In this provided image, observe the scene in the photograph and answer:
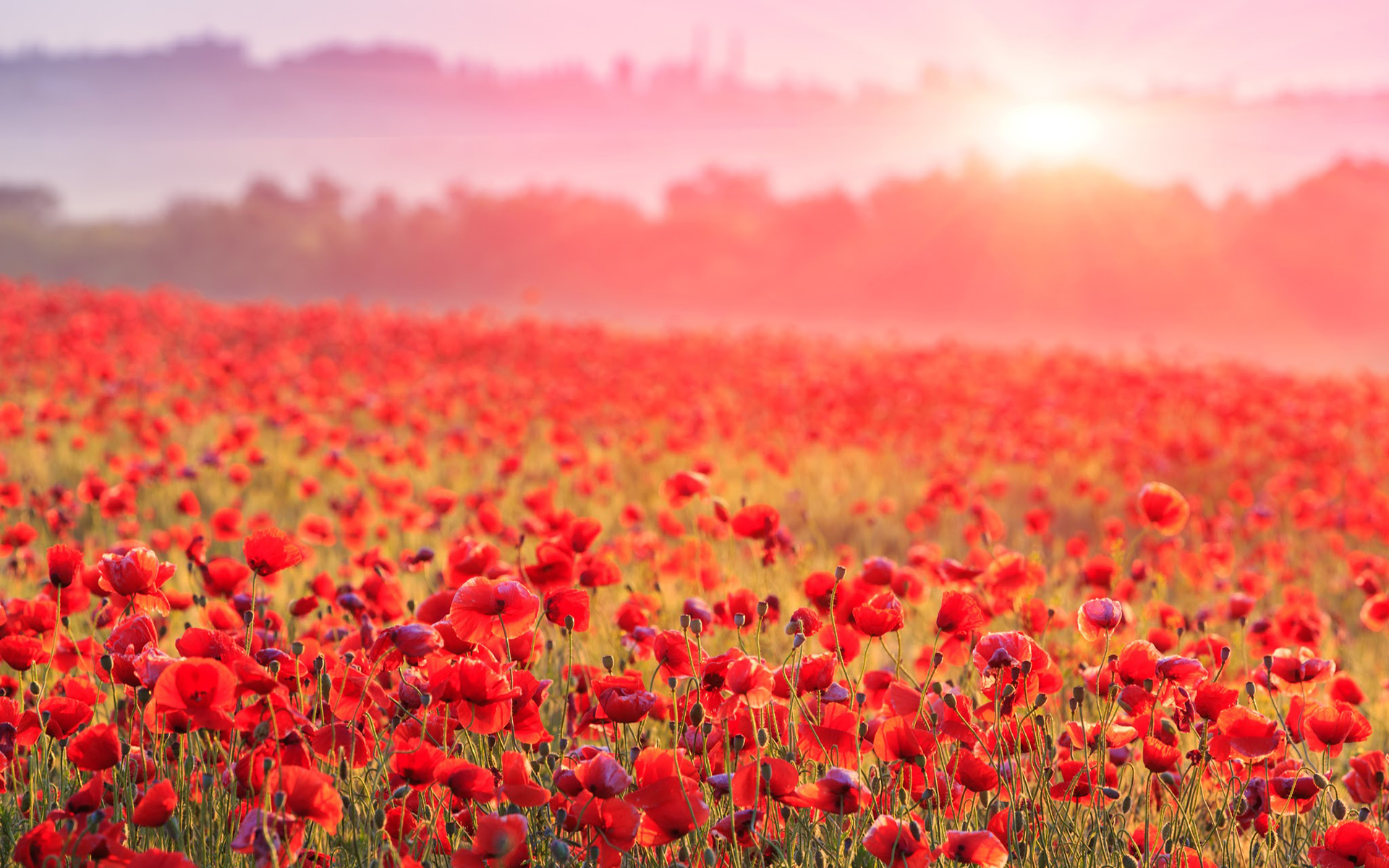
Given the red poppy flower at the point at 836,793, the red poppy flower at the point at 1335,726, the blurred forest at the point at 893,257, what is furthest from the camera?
the blurred forest at the point at 893,257

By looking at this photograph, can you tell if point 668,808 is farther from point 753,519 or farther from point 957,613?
point 753,519

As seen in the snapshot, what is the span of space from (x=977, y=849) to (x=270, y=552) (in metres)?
1.49

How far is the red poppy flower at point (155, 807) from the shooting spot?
167 cm

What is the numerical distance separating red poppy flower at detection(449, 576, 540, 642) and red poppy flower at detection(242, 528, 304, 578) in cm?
38

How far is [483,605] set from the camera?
198 cm

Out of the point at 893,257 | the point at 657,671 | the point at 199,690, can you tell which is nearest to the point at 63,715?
the point at 199,690

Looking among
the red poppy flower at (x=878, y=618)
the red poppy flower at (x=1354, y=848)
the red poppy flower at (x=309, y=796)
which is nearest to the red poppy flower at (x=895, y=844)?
the red poppy flower at (x=878, y=618)

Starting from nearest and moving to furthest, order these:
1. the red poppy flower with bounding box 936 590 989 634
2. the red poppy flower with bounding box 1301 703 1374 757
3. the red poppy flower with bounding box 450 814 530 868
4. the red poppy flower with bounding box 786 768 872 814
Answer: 1. the red poppy flower with bounding box 450 814 530 868
2. the red poppy flower with bounding box 786 768 872 814
3. the red poppy flower with bounding box 1301 703 1374 757
4. the red poppy flower with bounding box 936 590 989 634

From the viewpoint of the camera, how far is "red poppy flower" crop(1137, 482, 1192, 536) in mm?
2725

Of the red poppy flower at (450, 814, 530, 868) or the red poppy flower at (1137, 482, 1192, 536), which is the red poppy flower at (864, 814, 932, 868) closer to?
the red poppy flower at (450, 814, 530, 868)

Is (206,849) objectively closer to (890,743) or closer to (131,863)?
(131,863)

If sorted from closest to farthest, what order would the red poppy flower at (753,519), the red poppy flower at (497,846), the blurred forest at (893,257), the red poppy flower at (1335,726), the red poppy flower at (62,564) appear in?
the red poppy flower at (497,846) → the red poppy flower at (1335,726) → the red poppy flower at (62,564) → the red poppy flower at (753,519) → the blurred forest at (893,257)

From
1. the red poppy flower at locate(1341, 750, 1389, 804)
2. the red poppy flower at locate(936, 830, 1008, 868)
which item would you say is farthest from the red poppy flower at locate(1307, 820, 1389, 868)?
the red poppy flower at locate(936, 830, 1008, 868)

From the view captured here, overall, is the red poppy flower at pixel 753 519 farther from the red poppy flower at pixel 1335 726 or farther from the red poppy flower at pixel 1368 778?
the red poppy flower at pixel 1368 778
